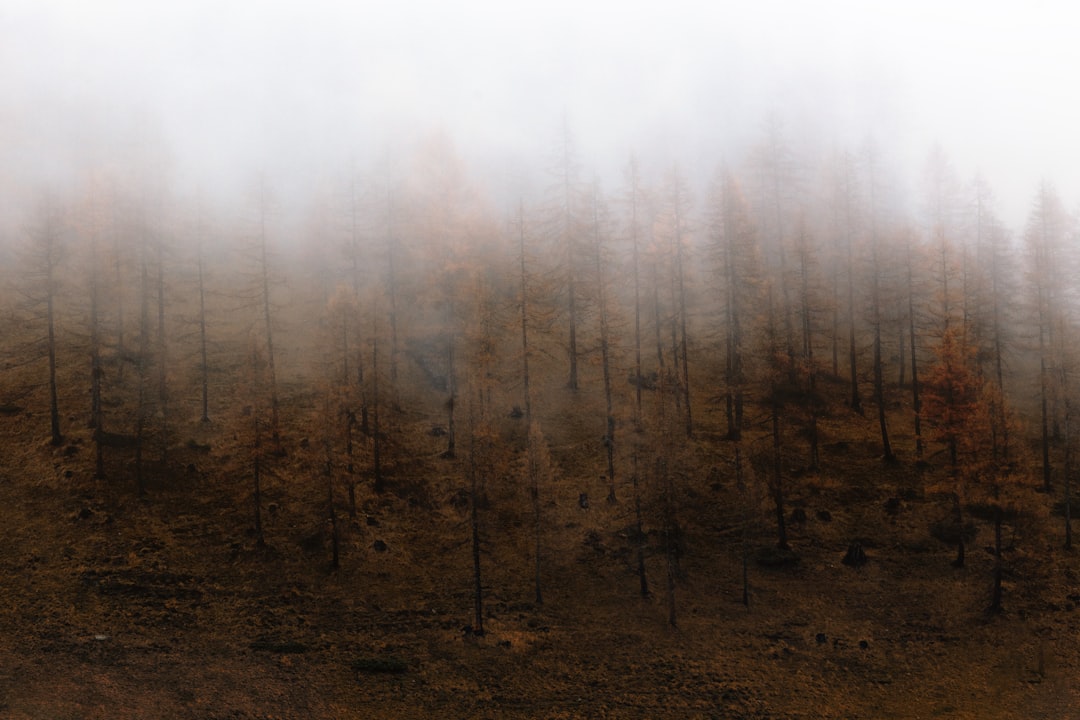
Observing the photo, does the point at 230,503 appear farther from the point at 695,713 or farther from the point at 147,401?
the point at 695,713

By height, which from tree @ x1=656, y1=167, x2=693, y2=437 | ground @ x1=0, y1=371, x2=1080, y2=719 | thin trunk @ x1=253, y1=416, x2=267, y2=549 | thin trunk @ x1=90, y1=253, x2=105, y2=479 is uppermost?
tree @ x1=656, y1=167, x2=693, y2=437

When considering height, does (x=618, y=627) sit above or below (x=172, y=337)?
below

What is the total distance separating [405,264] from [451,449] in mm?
14671

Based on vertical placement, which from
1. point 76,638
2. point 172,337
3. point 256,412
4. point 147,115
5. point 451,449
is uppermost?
point 147,115

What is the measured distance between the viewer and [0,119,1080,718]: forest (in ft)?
73.2

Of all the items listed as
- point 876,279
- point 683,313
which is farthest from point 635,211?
point 876,279

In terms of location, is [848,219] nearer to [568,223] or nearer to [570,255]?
[568,223]

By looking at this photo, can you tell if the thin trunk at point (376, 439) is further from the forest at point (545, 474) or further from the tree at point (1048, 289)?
the tree at point (1048, 289)

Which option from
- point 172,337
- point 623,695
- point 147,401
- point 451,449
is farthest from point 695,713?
point 172,337

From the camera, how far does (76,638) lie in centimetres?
2120

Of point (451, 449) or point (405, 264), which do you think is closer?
point (451, 449)

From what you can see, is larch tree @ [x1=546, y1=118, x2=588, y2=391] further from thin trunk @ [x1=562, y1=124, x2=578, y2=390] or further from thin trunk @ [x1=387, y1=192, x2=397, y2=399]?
thin trunk @ [x1=387, y1=192, x2=397, y2=399]

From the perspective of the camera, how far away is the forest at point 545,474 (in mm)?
22312

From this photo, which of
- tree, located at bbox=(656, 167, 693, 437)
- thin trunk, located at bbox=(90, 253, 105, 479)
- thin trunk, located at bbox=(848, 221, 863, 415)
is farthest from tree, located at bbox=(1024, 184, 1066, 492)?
thin trunk, located at bbox=(90, 253, 105, 479)
